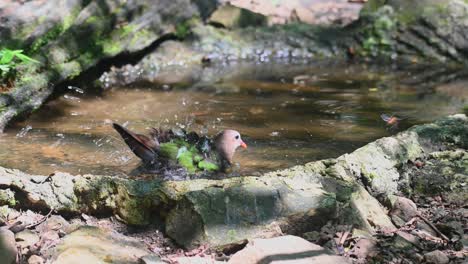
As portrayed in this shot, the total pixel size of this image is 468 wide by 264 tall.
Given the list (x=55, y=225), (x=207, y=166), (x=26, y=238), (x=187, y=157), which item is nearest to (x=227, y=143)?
(x=207, y=166)

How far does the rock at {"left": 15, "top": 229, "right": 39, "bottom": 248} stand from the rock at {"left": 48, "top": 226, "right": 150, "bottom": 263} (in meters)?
0.16

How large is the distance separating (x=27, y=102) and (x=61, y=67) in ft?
3.29

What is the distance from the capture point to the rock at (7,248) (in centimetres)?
304

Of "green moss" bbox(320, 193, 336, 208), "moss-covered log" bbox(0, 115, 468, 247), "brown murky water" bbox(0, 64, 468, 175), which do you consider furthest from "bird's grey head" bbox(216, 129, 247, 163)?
"green moss" bbox(320, 193, 336, 208)

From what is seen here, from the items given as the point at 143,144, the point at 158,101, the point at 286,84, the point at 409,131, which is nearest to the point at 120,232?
the point at 143,144

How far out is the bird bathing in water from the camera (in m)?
4.52

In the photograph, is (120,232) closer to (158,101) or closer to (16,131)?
(16,131)

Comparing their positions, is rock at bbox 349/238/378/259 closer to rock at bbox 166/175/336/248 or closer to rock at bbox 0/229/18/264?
rock at bbox 166/175/336/248

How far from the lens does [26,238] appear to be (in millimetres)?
3359

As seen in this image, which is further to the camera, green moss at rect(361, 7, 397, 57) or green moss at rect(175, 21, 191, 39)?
green moss at rect(361, 7, 397, 57)

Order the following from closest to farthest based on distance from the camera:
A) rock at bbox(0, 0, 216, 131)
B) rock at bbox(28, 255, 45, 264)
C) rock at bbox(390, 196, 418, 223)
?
rock at bbox(28, 255, 45, 264), rock at bbox(390, 196, 418, 223), rock at bbox(0, 0, 216, 131)

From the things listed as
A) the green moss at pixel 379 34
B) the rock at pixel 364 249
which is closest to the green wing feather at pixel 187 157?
the rock at pixel 364 249

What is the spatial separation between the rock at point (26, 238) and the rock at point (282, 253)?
3.50ft

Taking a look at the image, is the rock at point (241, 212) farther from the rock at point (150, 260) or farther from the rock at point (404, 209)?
the rock at point (404, 209)
